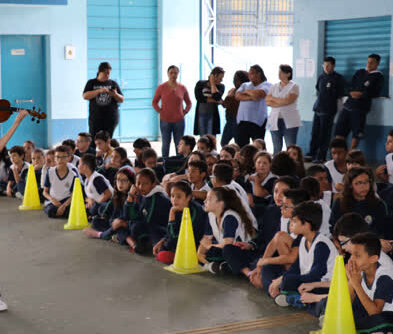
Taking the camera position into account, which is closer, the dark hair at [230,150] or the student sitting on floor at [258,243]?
the student sitting on floor at [258,243]

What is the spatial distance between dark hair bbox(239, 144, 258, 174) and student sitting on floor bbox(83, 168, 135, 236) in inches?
56.9

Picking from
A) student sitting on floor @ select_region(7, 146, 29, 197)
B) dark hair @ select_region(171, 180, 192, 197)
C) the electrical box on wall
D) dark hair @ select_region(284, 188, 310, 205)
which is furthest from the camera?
the electrical box on wall

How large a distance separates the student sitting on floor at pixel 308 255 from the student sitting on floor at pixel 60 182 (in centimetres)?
439

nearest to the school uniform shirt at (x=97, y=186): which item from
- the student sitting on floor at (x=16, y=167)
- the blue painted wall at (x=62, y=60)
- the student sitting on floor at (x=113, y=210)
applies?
the student sitting on floor at (x=113, y=210)

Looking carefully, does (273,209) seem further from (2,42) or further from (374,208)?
(2,42)

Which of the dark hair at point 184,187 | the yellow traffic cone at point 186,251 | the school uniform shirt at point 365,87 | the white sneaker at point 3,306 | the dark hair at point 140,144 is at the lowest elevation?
the white sneaker at point 3,306

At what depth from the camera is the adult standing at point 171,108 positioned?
12.6 metres

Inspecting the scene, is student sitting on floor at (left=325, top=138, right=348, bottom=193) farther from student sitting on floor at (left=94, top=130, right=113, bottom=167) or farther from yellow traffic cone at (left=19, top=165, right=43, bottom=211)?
yellow traffic cone at (left=19, top=165, right=43, bottom=211)

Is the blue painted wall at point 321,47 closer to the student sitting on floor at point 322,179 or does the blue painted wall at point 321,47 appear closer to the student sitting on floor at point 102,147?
the student sitting on floor at point 102,147

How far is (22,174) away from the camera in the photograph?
1084 centimetres

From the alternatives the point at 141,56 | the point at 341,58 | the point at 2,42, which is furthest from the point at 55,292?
the point at 141,56

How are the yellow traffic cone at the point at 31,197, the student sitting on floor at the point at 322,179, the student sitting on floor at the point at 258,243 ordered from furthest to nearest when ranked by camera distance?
the yellow traffic cone at the point at 31,197, the student sitting on floor at the point at 322,179, the student sitting on floor at the point at 258,243

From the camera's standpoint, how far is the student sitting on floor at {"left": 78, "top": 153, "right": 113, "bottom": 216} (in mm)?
8922

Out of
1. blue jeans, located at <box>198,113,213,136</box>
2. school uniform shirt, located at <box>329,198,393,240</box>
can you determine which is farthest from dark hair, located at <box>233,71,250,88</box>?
school uniform shirt, located at <box>329,198,393,240</box>
